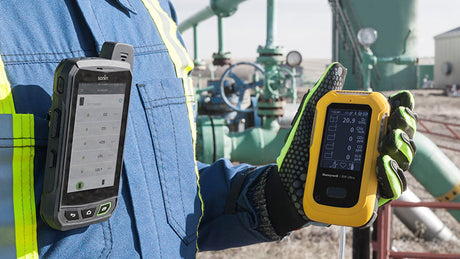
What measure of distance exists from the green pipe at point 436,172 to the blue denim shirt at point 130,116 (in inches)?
144

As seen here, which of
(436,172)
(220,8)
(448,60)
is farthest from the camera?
(448,60)

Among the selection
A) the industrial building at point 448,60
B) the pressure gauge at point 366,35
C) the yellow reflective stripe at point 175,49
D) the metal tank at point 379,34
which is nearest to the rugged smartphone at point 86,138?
the yellow reflective stripe at point 175,49

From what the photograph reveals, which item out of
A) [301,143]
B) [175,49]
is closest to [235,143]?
[301,143]

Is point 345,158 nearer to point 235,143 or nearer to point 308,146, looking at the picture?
point 308,146

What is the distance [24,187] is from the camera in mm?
877

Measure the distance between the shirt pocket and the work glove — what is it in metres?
0.29

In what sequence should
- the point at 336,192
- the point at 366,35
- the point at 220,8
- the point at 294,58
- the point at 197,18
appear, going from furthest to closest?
the point at 197,18, the point at 220,8, the point at 294,58, the point at 366,35, the point at 336,192

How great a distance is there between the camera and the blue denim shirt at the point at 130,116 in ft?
3.00

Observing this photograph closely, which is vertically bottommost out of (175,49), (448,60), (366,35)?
(175,49)

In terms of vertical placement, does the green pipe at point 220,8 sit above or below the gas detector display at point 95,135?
above

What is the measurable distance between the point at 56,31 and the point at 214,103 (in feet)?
21.7

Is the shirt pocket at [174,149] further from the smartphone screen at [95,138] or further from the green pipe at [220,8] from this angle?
the green pipe at [220,8]

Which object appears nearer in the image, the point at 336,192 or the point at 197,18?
the point at 336,192

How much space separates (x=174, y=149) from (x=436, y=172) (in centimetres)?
382
